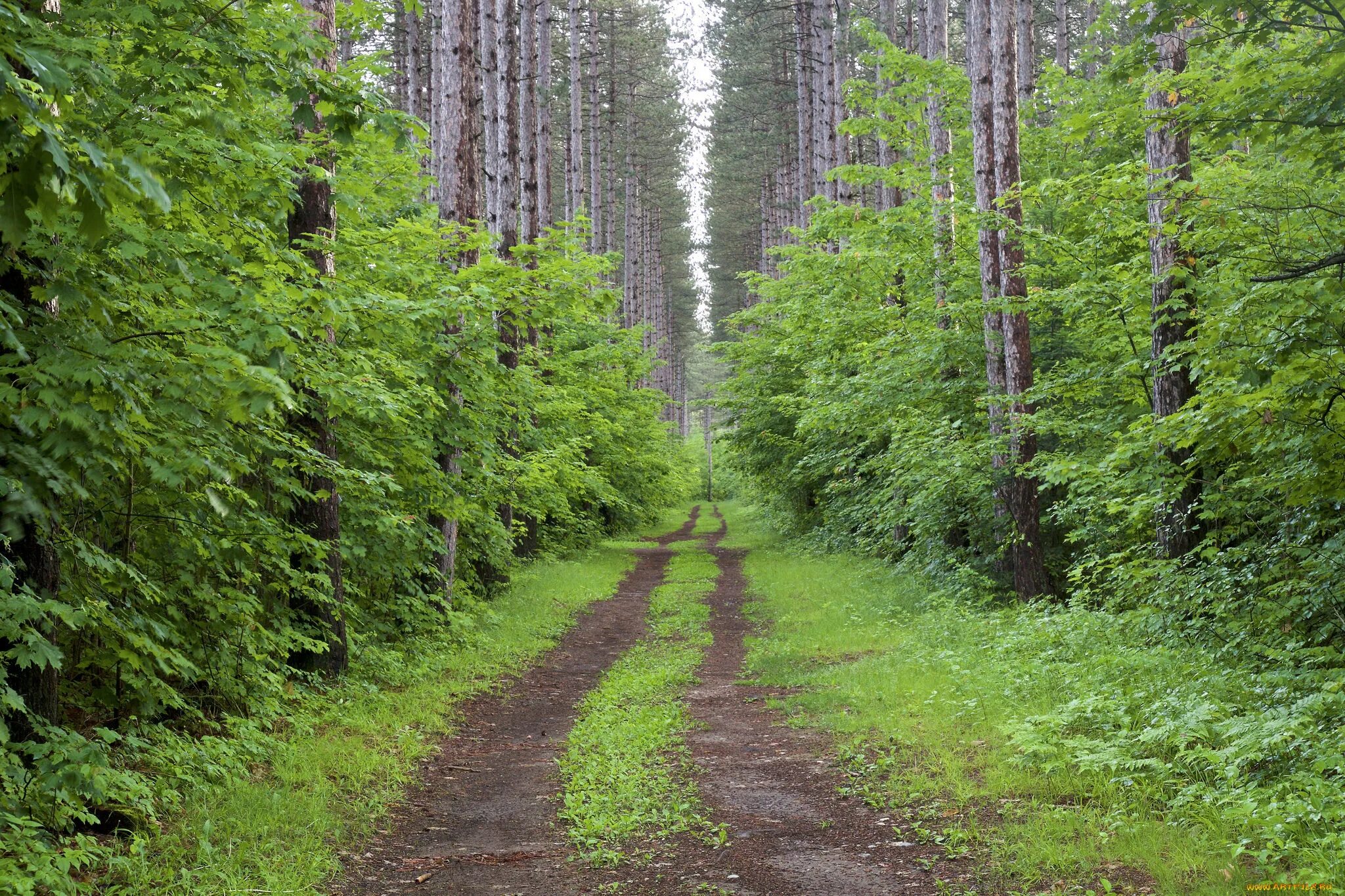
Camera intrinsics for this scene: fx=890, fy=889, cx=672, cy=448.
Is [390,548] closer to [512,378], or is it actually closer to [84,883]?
[512,378]

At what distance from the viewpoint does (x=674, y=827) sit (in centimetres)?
568

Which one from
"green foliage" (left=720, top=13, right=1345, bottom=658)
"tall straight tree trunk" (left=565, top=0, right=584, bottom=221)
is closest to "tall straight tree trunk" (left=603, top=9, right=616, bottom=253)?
"tall straight tree trunk" (left=565, top=0, right=584, bottom=221)

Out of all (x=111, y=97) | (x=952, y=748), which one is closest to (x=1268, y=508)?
(x=952, y=748)

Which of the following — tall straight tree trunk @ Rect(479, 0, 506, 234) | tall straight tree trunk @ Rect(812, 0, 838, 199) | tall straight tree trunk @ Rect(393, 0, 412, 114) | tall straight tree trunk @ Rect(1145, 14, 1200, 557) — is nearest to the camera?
tall straight tree trunk @ Rect(1145, 14, 1200, 557)

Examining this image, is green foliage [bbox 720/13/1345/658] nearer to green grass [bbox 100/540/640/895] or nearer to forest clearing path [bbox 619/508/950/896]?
forest clearing path [bbox 619/508/950/896]

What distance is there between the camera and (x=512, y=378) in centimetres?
1132

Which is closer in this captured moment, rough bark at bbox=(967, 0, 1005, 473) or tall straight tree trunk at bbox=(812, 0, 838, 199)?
rough bark at bbox=(967, 0, 1005, 473)

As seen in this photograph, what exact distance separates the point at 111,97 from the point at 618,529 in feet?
82.2

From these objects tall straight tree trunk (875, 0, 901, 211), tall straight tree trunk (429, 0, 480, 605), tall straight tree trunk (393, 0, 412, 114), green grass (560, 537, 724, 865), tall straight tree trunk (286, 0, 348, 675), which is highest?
tall straight tree trunk (393, 0, 412, 114)

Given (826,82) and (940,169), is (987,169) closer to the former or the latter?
(940,169)

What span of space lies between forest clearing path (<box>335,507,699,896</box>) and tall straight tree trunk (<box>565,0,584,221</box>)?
62.6ft

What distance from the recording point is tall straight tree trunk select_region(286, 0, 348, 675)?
8172 millimetres

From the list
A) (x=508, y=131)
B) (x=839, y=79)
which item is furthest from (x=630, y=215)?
(x=508, y=131)

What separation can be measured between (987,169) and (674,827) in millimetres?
10164
